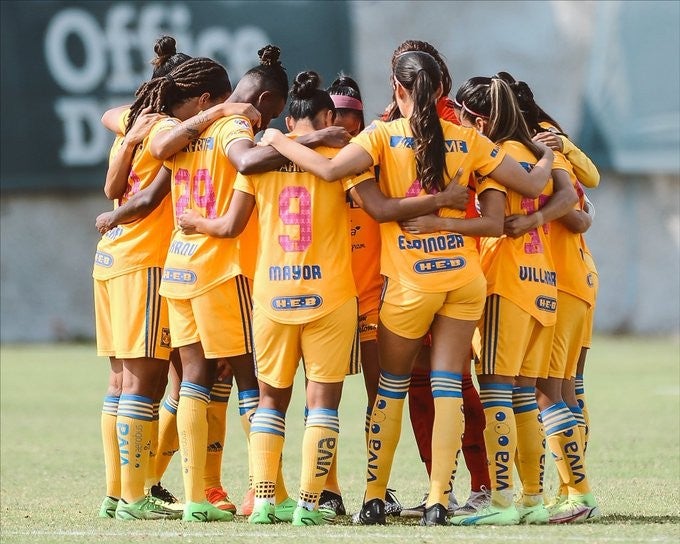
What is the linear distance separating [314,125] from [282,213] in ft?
1.45

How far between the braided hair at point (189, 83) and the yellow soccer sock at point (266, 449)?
1625 mm

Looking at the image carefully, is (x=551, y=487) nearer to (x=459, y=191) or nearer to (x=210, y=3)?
(x=459, y=191)

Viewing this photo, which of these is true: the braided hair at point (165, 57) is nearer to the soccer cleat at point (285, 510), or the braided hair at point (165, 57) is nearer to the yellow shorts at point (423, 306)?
the yellow shorts at point (423, 306)

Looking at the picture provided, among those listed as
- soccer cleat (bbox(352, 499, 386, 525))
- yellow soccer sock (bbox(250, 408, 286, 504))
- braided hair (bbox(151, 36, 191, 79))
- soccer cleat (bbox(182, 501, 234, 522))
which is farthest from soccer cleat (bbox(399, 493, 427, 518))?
braided hair (bbox(151, 36, 191, 79))

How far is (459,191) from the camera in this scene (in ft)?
19.1

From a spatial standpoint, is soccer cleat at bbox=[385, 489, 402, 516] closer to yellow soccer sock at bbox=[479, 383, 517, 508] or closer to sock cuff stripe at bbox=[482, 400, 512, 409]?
yellow soccer sock at bbox=[479, 383, 517, 508]

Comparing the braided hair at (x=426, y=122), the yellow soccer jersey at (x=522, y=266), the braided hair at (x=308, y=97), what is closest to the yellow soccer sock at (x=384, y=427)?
the yellow soccer jersey at (x=522, y=266)

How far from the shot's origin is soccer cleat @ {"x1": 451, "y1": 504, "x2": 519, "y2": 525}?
586cm

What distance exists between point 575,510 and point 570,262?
1.23 m

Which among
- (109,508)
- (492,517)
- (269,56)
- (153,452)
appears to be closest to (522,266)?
(492,517)

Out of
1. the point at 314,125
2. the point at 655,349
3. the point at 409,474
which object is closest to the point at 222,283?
the point at 314,125

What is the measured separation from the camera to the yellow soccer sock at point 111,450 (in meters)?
6.47

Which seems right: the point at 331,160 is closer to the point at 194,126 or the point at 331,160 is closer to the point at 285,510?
the point at 194,126

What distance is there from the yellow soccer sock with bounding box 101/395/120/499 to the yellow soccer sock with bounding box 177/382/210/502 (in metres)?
Answer: 0.55
